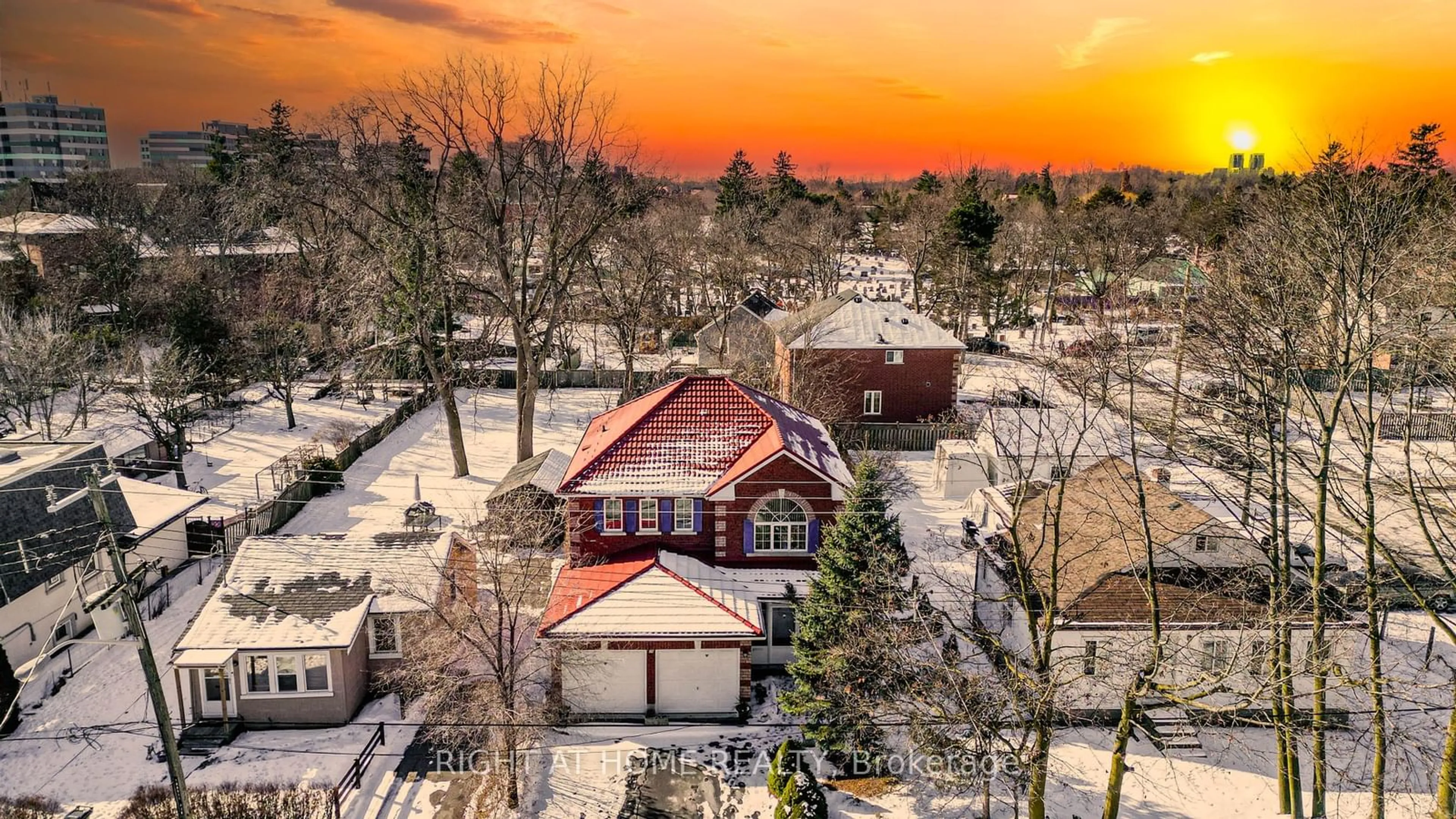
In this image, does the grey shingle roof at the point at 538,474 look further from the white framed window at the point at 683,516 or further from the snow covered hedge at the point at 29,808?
the snow covered hedge at the point at 29,808

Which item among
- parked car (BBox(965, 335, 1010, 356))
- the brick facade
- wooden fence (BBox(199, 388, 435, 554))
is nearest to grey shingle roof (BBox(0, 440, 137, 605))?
wooden fence (BBox(199, 388, 435, 554))

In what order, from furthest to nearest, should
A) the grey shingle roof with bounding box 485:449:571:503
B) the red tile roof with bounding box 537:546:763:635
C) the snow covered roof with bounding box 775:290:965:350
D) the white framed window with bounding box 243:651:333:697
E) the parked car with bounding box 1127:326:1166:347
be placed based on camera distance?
the snow covered roof with bounding box 775:290:965:350
the grey shingle roof with bounding box 485:449:571:503
the parked car with bounding box 1127:326:1166:347
the red tile roof with bounding box 537:546:763:635
the white framed window with bounding box 243:651:333:697

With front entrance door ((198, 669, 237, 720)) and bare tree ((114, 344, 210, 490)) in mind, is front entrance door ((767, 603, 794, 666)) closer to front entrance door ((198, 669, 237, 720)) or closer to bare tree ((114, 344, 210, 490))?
front entrance door ((198, 669, 237, 720))

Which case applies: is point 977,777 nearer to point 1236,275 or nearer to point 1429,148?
point 1236,275

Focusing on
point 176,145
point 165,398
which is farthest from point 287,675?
Answer: point 176,145

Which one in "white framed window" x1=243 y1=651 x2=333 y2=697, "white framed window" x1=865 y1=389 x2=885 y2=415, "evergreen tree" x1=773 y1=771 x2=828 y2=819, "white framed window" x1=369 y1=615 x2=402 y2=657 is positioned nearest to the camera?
"evergreen tree" x1=773 y1=771 x2=828 y2=819

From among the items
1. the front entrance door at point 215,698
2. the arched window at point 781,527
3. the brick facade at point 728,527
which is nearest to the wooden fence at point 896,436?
the arched window at point 781,527

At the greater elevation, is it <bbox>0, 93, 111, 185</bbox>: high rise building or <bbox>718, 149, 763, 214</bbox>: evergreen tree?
<bbox>0, 93, 111, 185</bbox>: high rise building
